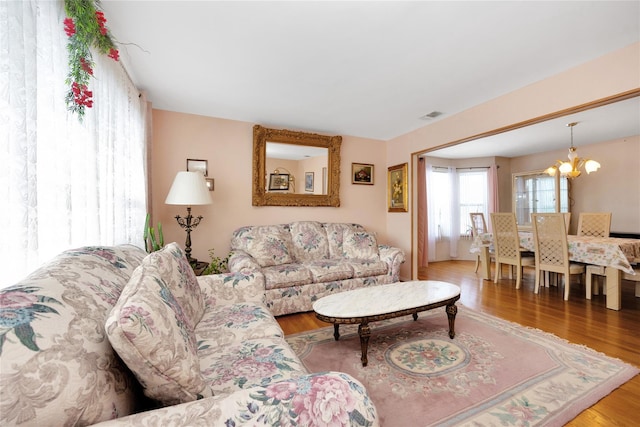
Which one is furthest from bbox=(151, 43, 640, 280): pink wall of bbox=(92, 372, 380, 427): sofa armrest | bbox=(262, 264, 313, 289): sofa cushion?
bbox=(92, 372, 380, 427): sofa armrest

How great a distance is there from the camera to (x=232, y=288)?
205 centimetres

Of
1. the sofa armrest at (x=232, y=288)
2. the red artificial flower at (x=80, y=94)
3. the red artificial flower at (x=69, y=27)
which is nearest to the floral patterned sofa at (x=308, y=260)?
the sofa armrest at (x=232, y=288)

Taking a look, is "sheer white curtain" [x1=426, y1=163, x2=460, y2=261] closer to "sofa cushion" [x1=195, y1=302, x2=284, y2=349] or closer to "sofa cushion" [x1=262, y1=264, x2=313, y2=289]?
"sofa cushion" [x1=262, y1=264, x2=313, y2=289]

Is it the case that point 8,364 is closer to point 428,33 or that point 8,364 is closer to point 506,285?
point 428,33

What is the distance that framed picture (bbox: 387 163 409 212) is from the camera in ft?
14.1

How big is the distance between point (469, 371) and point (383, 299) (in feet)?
2.35

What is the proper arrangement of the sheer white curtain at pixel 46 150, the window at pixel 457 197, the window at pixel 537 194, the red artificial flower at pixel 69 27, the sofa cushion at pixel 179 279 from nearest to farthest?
the sheer white curtain at pixel 46 150 < the red artificial flower at pixel 69 27 < the sofa cushion at pixel 179 279 < the window at pixel 537 194 < the window at pixel 457 197

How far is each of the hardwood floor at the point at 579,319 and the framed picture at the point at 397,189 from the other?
149cm

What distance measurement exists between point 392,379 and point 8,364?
6.05ft

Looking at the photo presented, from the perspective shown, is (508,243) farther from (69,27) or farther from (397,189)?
(69,27)

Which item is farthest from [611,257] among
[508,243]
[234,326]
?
[234,326]

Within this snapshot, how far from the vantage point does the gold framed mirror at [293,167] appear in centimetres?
377

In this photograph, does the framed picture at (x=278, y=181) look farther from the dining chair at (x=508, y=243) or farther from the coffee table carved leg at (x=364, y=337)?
the dining chair at (x=508, y=243)

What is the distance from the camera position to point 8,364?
526 mm
